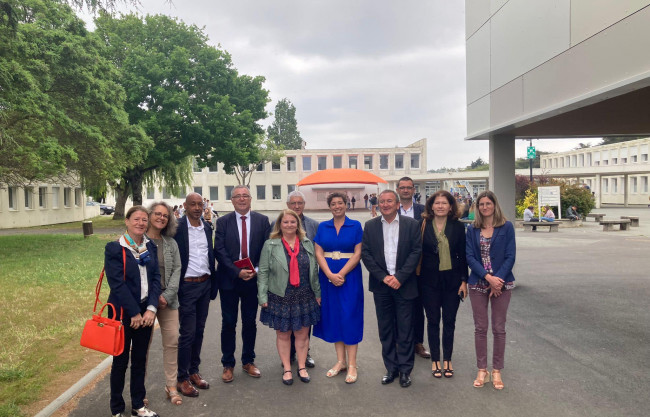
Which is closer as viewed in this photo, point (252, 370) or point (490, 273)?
point (490, 273)

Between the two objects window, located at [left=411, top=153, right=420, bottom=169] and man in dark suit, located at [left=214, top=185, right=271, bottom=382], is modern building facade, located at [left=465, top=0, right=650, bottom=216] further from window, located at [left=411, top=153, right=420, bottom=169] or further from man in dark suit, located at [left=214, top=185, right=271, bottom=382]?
window, located at [left=411, top=153, right=420, bottom=169]

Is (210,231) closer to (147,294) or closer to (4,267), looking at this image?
(147,294)

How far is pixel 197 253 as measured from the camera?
4.55 m

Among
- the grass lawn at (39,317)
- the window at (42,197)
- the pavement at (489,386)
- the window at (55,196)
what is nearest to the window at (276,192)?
the window at (55,196)

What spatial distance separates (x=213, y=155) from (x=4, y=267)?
17.2m

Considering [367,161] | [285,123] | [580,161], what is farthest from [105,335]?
[580,161]

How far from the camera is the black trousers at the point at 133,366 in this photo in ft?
12.7

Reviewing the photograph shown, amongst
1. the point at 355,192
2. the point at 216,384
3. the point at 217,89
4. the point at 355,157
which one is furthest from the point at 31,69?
the point at 355,157

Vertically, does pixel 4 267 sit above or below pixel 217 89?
below

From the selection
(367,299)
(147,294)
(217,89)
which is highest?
(217,89)

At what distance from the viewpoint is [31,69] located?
1284 cm

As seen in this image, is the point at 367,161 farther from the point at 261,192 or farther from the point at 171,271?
the point at 171,271

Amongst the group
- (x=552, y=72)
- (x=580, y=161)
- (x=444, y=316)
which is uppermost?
(x=580, y=161)

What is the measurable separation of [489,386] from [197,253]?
10.3 feet
